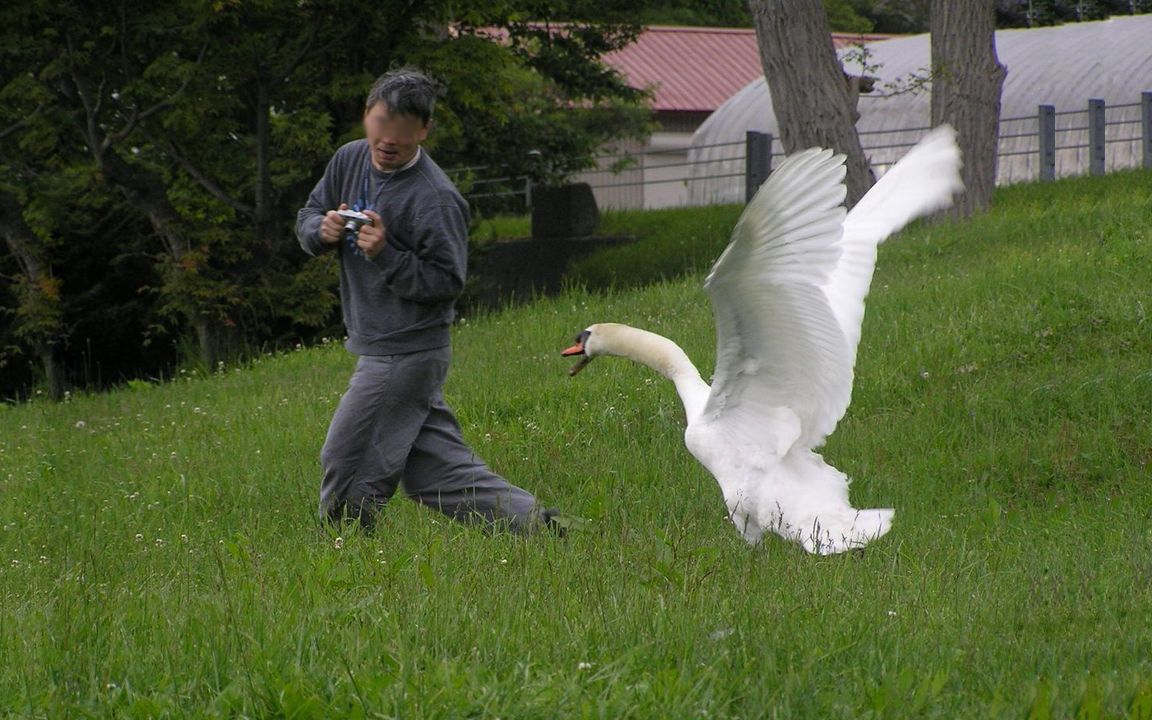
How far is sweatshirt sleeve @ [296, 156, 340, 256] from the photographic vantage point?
18.6 ft

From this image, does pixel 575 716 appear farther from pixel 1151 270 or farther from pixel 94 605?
pixel 1151 270

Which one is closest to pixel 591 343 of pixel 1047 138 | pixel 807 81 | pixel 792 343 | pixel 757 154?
pixel 792 343

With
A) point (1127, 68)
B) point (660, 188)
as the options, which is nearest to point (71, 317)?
point (1127, 68)

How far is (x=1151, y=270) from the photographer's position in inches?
417

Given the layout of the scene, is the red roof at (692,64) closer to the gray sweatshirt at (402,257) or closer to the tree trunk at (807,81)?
the tree trunk at (807,81)

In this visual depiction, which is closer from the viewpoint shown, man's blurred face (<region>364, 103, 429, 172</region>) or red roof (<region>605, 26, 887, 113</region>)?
man's blurred face (<region>364, 103, 429, 172</region>)

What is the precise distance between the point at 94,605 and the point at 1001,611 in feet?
8.96

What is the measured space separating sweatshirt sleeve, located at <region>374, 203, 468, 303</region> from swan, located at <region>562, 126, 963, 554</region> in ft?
3.21

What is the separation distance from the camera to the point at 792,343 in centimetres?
588

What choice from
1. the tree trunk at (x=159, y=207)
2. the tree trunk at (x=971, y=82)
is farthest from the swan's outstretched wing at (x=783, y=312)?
the tree trunk at (x=159, y=207)

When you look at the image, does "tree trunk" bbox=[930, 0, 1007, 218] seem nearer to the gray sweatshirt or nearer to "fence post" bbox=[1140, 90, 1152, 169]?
"fence post" bbox=[1140, 90, 1152, 169]

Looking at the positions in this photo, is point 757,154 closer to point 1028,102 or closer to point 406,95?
point 1028,102

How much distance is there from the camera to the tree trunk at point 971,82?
15.6 m

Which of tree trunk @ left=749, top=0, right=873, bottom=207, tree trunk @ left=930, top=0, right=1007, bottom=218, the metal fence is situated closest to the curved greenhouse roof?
the metal fence
